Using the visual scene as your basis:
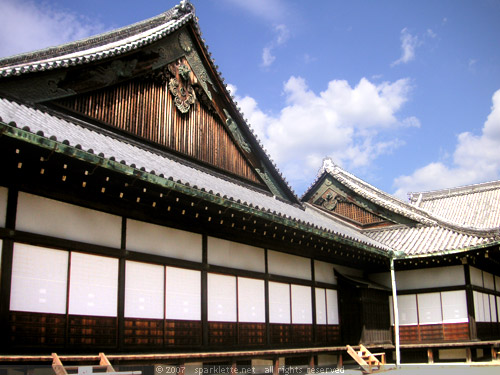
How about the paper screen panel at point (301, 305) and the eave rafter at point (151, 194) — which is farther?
the paper screen panel at point (301, 305)

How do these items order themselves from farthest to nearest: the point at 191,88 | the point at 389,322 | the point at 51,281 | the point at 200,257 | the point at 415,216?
the point at 415,216
the point at 389,322
the point at 191,88
the point at 200,257
the point at 51,281

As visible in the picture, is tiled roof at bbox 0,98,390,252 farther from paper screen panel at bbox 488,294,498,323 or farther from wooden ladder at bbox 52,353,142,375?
paper screen panel at bbox 488,294,498,323

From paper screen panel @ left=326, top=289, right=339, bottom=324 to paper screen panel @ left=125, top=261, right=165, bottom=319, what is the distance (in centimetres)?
732

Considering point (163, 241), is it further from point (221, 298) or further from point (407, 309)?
point (407, 309)

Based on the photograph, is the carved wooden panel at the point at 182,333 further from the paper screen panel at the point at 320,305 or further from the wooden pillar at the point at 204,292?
the paper screen panel at the point at 320,305

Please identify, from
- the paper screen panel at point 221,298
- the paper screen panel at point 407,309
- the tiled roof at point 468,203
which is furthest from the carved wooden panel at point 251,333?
the tiled roof at point 468,203

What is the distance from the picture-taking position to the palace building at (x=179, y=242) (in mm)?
8961

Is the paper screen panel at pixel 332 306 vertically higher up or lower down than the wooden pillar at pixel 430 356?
higher up

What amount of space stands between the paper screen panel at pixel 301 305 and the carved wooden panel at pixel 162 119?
409cm

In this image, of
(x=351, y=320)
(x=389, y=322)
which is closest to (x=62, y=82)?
(x=351, y=320)

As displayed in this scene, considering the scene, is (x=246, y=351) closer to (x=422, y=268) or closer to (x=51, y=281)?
(x=51, y=281)

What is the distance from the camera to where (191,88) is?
15.6m

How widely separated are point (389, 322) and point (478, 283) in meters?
3.50

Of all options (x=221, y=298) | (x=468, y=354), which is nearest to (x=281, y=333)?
(x=221, y=298)
